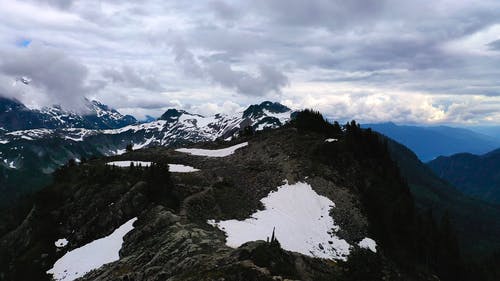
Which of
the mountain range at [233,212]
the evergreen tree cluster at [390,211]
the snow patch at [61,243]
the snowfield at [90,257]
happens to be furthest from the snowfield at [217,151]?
the snowfield at [90,257]

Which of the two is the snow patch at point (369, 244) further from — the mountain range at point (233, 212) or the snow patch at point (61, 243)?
the snow patch at point (61, 243)

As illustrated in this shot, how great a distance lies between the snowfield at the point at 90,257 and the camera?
37906 millimetres

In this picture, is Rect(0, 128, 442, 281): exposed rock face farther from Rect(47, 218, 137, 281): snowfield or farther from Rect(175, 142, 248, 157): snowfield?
Rect(175, 142, 248, 157): snowfield

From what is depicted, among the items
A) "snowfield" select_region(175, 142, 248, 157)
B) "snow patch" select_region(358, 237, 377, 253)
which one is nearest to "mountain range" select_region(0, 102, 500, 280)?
"snow patch" select_region(358, 237, 377, 253)

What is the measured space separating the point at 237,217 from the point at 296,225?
21.6 feet

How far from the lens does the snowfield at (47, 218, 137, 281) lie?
124ft

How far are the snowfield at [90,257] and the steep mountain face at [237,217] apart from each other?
0.64 m

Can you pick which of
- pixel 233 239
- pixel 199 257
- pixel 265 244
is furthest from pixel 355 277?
pixel 233 239

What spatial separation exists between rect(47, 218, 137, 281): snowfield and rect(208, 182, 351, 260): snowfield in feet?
32.2

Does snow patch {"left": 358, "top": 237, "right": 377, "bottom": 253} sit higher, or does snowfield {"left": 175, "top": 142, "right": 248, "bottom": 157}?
snowfield {"left": 175, "top": 142, "right": 248, "bottom": 157}

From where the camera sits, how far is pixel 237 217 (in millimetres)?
43500

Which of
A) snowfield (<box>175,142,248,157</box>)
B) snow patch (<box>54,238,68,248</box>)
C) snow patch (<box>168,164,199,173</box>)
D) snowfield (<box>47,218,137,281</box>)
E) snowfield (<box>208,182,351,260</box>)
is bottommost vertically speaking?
snow patch (<box>54,238,68,248</box>)

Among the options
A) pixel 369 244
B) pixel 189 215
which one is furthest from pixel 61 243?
pixel 369 244

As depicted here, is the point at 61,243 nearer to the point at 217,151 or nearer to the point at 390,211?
the point at 217,151
